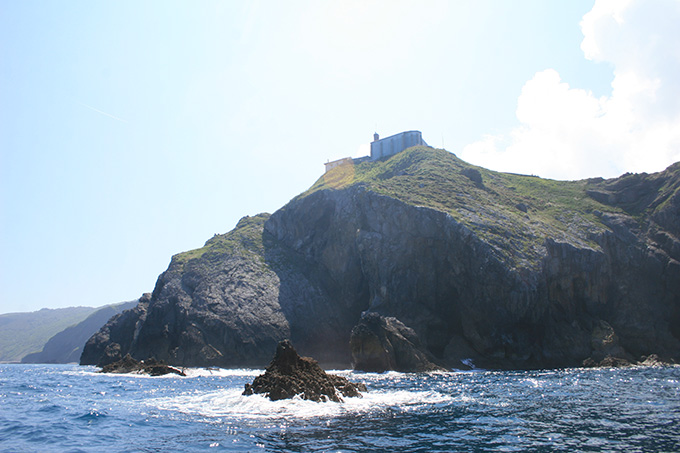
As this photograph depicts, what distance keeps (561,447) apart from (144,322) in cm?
7696

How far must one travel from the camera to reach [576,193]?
302 ft

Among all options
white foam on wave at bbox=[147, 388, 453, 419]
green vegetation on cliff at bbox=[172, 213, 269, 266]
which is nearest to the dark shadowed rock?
white foam on wave at bbox=[147, 388, 453, 419]

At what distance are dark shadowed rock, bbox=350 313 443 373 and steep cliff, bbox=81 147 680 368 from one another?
13.8 ft

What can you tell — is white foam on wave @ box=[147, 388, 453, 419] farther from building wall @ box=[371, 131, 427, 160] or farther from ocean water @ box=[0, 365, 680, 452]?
building wall @ box=[371, 131, 427, 160]

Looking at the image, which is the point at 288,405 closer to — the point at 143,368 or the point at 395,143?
the point at 143,368

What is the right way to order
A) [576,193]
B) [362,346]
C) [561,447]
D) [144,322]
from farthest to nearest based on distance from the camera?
[576,193]
[144,322]
[362,346]
[561,447]

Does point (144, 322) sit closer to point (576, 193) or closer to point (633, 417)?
point (633, 417)

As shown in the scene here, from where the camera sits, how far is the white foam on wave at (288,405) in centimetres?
2297

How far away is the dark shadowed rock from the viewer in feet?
174

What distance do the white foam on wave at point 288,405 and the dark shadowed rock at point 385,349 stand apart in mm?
22774

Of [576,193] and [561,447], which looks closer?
[561,447]

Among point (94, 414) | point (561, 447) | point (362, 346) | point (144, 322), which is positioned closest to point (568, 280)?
point (362, 346)

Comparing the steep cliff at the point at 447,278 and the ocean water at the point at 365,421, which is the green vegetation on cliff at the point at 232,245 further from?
the ocean water at the point at 365,421

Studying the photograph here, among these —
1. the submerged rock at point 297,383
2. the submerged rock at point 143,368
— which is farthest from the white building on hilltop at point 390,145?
the submerged rock at point 297,383
